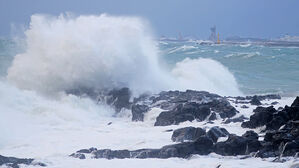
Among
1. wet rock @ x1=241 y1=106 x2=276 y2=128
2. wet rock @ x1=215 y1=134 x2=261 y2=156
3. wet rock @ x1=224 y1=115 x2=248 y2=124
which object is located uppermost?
wet rock @ x1=224 y1=115 x2=248 y2=124

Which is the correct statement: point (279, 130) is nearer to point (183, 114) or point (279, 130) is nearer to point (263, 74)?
point (183, 114)

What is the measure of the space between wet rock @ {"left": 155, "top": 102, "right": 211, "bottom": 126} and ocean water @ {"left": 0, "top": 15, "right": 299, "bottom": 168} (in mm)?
375

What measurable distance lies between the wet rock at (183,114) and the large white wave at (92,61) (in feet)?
17.4

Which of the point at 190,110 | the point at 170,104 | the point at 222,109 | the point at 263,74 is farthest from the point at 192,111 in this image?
the point at 263,74

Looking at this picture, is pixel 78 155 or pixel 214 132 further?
pixel 214 132

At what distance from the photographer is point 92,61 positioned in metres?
22.0

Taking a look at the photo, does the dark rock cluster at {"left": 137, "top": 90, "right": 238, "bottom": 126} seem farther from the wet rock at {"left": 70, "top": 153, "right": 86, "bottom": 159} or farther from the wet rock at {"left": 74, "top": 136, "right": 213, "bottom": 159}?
the wet rock at {"left": 70, "top": 153, "right": 86, "bottom": 159}

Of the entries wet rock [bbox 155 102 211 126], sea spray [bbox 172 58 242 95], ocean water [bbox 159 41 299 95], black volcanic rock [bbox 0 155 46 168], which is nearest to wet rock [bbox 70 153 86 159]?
black volcanic rock [bbox 0 155 46 168]

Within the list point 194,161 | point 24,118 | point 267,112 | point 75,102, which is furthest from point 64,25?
point 194,161

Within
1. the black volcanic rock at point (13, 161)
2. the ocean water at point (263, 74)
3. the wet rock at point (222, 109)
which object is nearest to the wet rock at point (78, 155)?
the black volcanic rock at point (13, 161)

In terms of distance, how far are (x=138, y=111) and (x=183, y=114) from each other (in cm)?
219

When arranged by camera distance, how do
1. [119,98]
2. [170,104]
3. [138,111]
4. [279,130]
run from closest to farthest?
[279,130]
[138,111]
[170,104]
[119,98]

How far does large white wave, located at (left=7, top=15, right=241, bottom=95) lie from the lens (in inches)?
839

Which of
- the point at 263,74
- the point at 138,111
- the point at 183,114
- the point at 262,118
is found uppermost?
the point at 263,74
